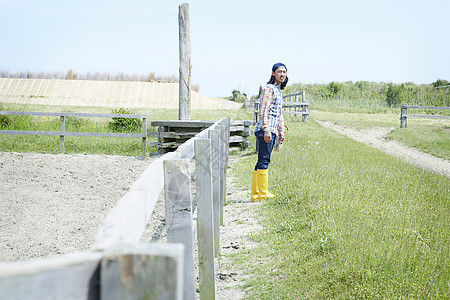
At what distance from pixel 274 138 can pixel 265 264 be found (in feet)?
9.56

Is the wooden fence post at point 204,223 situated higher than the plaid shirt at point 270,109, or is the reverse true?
the plaid shirt at point 270,109

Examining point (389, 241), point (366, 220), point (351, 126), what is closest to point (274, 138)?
point (366, 220)

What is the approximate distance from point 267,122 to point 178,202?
442cm

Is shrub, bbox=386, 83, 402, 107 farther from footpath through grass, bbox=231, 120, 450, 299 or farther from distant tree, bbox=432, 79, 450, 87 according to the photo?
footpath through grass, bbox=231, 120, 450, 299

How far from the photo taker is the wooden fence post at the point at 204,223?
3527mm

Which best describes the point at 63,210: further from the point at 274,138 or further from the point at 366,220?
the point at 366,220

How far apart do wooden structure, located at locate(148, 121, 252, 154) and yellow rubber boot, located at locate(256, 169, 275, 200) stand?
5714 mm

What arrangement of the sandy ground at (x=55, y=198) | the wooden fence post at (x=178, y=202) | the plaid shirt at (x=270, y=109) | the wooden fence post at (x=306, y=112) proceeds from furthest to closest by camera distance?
the wooden fence post at (x=306, y=112), the plaid shirt at (x=270, y=109), the sandy ground at (x=55, y=198), the wooden fence post at (x=178, y=202)

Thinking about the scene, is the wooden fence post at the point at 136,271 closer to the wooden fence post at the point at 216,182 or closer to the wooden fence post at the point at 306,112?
the wooden fence post at the point at 216,182

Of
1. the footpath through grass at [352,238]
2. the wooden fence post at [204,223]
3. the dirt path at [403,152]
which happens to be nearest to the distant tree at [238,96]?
the dirt path at [403,152]

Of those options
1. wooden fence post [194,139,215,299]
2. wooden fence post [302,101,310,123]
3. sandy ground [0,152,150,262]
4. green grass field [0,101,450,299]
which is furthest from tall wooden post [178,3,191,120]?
wooden fence post [302,101,310,123]

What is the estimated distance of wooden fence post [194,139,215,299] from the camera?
3527 millimetres

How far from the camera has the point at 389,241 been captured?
417cm

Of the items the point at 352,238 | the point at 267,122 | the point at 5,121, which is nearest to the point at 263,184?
the point at 267,122
